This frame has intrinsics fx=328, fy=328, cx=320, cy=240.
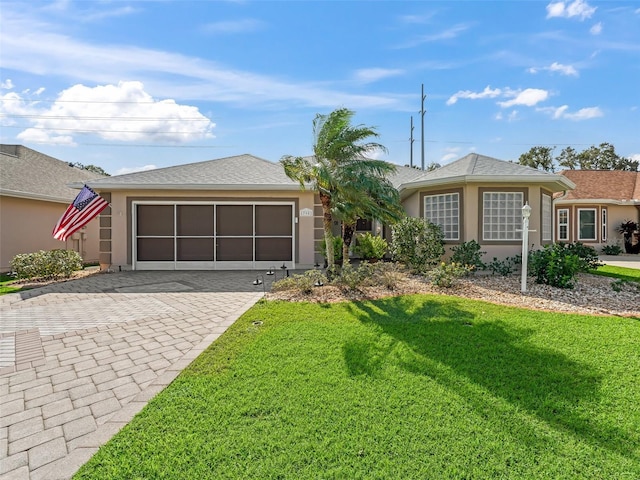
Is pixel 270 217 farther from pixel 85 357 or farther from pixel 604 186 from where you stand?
pixel 604 186

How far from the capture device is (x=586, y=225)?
20.2 m

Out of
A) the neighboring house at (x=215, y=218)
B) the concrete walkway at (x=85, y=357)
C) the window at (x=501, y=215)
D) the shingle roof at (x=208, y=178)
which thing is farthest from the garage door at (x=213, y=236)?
the window at (x=501, y=215)

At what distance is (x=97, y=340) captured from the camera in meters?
5.13

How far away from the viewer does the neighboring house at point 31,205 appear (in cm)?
1272

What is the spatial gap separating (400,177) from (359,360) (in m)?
14.0

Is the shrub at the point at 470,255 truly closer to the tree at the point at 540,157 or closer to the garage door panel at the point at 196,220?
the garage door panel at the point at 196,220

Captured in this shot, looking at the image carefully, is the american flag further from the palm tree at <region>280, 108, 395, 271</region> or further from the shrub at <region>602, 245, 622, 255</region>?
the shrub at <region>602, 245, 622, 255</region>

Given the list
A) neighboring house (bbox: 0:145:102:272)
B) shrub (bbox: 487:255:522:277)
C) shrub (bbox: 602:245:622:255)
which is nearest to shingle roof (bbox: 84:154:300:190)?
neighboring house (bbox: 0:145:102:272)

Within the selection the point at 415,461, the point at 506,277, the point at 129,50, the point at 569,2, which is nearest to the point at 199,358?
the point at 415,461

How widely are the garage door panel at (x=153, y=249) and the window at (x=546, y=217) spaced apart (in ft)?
45.8

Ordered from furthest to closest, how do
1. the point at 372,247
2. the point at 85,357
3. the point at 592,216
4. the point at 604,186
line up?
the point at 604,186
the point at 592,216
the point at 372,247
the point at 85,357

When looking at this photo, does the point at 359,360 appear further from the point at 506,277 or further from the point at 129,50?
the point at 129,50

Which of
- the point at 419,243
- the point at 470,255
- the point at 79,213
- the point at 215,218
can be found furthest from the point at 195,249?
the point at 470,255

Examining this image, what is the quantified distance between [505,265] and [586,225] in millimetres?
14383
